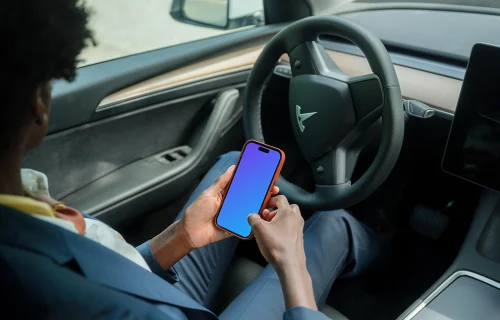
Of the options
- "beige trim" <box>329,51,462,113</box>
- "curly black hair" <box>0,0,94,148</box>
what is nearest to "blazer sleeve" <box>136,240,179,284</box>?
"curly black hair" <box>0,0,94,148</box>

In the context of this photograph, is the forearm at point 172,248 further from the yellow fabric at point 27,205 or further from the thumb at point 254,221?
the yellow fabric at point 27,205

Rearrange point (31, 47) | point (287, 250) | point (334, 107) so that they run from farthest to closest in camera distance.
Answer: point (334, 107), point (287, 250), point (31, 47)

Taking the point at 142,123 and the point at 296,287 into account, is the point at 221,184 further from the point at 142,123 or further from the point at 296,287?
the point at 142,123

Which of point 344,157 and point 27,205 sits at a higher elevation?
point 27,205

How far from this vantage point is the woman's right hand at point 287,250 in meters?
0.87

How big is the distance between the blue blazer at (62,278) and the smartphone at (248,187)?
0.44 metres

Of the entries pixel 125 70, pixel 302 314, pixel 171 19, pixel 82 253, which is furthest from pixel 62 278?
pixel 171 19

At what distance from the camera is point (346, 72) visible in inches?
56.2

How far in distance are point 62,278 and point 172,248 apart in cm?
53

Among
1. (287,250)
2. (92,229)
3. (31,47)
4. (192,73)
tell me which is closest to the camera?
(31,47)

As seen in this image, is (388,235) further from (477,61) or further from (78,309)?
(78,309)

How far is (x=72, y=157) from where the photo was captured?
1.39 metres

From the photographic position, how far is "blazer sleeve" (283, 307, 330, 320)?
0.82 metres

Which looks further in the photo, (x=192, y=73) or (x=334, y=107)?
(x=192, y=73)
